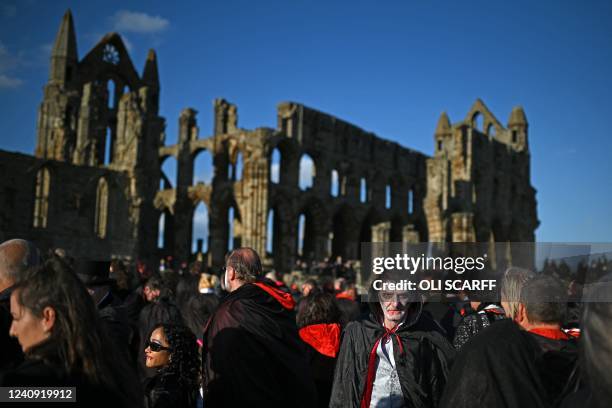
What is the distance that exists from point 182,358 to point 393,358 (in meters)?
1.53

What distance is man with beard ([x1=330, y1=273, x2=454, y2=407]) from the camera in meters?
4.40

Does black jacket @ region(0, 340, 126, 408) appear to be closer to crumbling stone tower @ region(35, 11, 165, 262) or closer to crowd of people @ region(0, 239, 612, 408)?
crowd of people @ region(0, 239, 612, 408)

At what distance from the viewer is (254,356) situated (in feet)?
13.0

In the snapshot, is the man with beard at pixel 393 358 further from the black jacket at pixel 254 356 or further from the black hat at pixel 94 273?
the black hat at pixel 94 273

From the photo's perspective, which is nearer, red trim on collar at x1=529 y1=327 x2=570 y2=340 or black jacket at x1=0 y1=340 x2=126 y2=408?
black jacket at x1=0 y1=340 x2=126 y2=408

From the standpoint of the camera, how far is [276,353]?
405 centimetres

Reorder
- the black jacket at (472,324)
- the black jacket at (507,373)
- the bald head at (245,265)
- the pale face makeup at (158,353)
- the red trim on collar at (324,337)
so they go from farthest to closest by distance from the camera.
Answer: the red trim on collar at (324,337) → the black jacket at (472,324) → the bald head at (245,265) → the pale face makeup at (158,353) → the black jacket at (507,373)

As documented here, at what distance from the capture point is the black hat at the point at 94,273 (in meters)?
5.45

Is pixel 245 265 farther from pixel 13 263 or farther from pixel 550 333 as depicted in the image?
pixel 550 333

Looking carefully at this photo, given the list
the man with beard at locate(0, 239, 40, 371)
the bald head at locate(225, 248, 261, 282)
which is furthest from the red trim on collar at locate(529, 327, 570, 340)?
the man with beard at locate(0, 239, 40, 371)

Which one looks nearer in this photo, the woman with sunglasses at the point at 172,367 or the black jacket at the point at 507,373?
the black jacket at the point at 507,373

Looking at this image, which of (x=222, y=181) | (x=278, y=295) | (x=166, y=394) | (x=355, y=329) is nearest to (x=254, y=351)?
(x=278, y=295)

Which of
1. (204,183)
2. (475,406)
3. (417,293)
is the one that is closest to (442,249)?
(417,293)

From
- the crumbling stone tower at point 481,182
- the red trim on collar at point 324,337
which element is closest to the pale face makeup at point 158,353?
the red trim on collar at point 324,337
